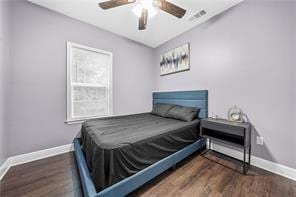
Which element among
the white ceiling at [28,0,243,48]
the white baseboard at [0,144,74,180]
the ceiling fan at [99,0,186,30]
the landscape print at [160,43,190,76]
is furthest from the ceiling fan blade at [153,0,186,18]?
the white baseboard at [0,144,74,180]

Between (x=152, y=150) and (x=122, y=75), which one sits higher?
(x=122, y=75)

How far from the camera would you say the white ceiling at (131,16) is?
2.20 metres

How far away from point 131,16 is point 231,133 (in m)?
2.89

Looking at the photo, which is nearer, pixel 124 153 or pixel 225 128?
pixel 124 153

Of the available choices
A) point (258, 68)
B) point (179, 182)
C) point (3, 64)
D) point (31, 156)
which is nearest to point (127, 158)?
Answer: point (179, 182)

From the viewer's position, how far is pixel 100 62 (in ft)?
9.84

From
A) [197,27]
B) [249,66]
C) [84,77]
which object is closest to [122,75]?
[84,77]

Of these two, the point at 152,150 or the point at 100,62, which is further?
the point at 100,62

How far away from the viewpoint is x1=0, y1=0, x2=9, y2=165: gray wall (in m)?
1.68

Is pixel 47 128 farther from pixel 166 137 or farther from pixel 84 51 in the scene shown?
pixel 166 137

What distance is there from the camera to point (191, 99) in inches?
114

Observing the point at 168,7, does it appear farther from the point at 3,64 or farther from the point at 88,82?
the point at 3,64

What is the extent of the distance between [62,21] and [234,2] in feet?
10.7

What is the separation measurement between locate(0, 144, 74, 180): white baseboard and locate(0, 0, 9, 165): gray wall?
126 millimetres
